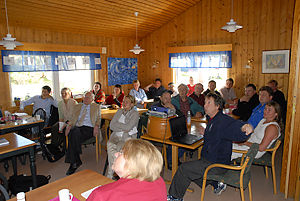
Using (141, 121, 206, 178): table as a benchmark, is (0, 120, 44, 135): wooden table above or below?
above

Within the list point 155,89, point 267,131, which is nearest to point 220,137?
point 267,131

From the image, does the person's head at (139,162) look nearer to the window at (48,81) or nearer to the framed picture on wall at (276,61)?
the window at (48,81)

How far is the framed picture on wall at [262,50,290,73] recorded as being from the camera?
18.6ft

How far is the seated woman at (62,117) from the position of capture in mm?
4047

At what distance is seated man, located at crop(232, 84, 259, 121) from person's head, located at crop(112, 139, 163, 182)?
3.28m

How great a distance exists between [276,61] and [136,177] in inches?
224

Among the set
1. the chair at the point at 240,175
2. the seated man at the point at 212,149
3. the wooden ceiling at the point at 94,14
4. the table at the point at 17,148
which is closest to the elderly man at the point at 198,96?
the wooden ceiling at the point at 94,14

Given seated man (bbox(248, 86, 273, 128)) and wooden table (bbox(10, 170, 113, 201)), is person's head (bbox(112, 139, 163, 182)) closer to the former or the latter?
wooden table (bbox(10, 170, 113, 201))

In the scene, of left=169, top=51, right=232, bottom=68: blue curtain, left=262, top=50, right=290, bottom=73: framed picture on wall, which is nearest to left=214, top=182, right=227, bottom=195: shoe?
left=262, top=50, right=290, bottom=73: framed picture on wall

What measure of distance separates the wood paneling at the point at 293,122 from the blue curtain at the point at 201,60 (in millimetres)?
3825

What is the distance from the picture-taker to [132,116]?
3.48 m

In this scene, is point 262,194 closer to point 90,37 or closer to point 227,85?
point 227,85

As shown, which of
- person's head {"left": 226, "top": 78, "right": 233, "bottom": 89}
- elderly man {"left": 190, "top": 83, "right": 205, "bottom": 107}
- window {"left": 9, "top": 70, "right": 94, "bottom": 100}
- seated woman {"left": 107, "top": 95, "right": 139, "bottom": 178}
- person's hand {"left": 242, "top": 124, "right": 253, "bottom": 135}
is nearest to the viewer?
person's hand {"left": 242, "top": 124, "right": 253, "bottom": 135}

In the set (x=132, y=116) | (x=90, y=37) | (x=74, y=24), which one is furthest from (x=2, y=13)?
(x=132, y=116)
